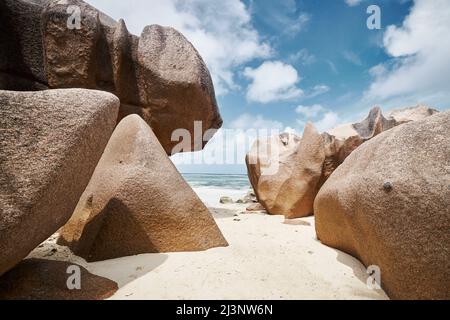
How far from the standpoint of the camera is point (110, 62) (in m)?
5.66

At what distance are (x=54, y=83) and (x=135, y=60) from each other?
67.0 inches

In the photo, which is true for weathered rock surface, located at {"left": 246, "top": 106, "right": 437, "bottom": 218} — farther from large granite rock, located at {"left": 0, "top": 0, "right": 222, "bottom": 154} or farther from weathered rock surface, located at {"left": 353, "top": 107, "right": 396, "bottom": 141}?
large granite rock, located at {"left": 0, "top": 0, "right": 222, "bottom": 154}

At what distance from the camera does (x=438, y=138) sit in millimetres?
1904

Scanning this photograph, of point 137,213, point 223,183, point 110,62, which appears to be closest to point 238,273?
point 137,213

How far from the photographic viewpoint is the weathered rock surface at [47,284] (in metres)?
1.67

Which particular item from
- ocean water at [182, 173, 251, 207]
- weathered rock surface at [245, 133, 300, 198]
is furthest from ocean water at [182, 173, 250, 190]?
weathered rock surface at [245, 133, 300, 198]

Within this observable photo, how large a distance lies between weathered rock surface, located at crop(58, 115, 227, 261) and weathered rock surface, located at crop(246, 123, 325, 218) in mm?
3396

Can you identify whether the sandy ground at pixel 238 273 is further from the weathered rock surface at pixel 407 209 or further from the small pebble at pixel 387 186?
Result: the small pebble at pixel 387 186

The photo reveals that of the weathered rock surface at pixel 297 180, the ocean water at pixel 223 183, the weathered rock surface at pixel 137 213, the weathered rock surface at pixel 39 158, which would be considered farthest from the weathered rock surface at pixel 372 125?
the ocean water at pixel 223 183

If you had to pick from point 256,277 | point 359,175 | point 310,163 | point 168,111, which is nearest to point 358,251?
point 359,175

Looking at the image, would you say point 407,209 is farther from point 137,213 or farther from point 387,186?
point 137,213

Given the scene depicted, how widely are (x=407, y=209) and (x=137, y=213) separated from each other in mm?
2286

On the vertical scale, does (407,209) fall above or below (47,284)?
above
